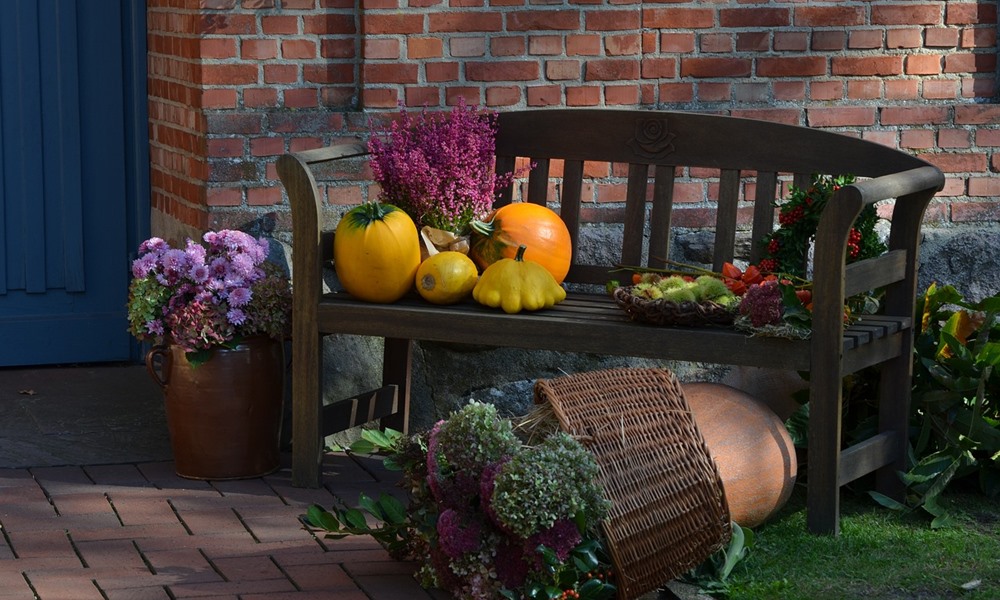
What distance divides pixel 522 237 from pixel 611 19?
0.99m

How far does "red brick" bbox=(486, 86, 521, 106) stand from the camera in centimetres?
495

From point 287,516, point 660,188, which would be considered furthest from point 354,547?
point 660,188

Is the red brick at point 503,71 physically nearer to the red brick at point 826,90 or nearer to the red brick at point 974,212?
the red brick at point 826,90

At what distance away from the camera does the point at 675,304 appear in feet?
13.0

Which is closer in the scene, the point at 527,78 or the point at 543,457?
the point at 543,457

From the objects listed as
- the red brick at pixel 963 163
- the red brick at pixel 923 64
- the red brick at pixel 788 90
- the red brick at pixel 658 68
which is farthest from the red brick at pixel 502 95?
the red brick at pixel 963 163

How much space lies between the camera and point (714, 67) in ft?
16.4

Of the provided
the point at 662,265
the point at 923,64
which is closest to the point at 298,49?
the point at 662,265

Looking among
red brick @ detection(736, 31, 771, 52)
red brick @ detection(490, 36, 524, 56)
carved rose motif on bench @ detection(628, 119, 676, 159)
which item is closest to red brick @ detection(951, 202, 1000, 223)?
red brick @ detection(736, 31, 771, 52)

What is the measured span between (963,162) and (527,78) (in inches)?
62.8

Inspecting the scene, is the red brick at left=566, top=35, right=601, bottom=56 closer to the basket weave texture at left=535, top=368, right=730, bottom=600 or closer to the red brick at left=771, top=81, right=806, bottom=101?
the red brick at left=771, top=81, right=806, bottom=101

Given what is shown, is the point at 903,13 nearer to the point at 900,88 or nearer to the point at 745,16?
the point at 900,88

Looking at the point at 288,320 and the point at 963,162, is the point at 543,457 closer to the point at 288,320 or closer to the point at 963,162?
the point at 288,320

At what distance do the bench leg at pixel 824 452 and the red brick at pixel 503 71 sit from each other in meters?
1.67
